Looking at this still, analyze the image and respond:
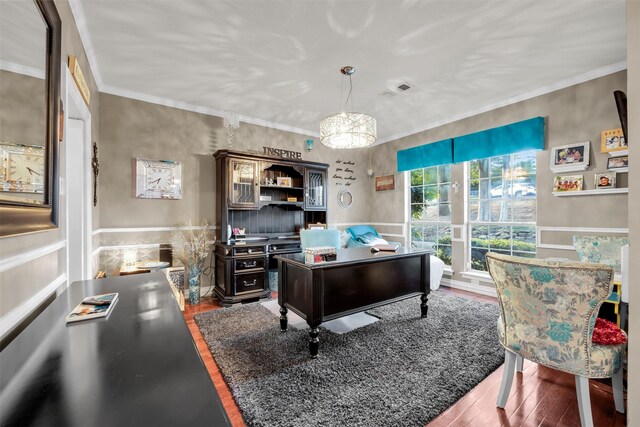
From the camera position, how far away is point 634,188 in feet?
4.00

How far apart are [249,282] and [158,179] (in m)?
1.83

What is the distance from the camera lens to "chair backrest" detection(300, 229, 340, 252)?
3.49m

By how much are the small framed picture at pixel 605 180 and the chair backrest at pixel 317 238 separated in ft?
9.65

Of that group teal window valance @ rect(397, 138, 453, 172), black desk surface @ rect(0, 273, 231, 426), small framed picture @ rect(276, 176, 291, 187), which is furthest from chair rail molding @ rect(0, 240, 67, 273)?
teal window valance @ rect(397, 138, 453, 172)

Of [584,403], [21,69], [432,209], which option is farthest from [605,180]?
[21,69]

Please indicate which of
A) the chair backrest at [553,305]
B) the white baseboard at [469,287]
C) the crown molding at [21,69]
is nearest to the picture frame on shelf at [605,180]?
the white baseboard at [469,287]

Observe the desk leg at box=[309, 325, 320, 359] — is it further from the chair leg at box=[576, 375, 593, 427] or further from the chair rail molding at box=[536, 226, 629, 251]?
the chair rail molding at box=[536, 226, 629, 251]

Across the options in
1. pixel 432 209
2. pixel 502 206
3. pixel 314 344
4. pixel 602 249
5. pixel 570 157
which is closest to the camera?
pixel 314 344

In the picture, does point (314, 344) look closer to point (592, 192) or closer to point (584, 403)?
point (584, 403)

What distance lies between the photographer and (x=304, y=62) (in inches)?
113

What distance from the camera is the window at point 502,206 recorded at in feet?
12.3

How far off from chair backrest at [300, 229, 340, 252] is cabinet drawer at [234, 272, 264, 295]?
33.2 inches

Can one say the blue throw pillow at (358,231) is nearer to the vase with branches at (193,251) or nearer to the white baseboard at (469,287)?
the white baseboard at (469,287)

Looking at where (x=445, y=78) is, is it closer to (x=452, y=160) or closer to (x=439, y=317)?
(x=452, y=160)
